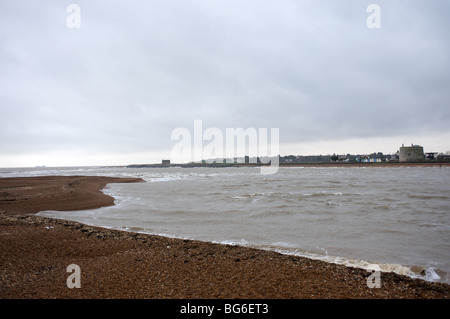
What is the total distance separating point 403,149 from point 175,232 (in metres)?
108

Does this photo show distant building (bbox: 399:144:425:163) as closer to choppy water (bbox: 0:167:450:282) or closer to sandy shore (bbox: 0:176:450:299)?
choppy water (bbox: 0:167:450:282)

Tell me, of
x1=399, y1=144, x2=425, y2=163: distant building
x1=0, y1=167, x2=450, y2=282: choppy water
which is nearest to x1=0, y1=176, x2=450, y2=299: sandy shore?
x1=0, y1=167, x2=450, y2=282: choppy water

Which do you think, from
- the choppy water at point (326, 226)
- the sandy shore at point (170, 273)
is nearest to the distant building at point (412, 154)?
the choppy water at point (326, 226)

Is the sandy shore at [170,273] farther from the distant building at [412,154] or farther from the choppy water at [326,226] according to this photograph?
the distant building at [412,154]

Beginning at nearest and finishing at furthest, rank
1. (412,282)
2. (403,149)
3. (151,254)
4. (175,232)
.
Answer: (412,282) < (151,254) < (175,232) < (403,149)

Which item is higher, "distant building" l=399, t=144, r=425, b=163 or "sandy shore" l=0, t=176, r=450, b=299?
"distant building" l=399, t=144, r=425, b=163

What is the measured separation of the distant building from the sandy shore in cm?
10652

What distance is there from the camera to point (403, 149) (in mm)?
95500

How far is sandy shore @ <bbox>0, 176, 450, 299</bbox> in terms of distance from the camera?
457cm

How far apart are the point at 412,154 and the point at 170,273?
110 meters

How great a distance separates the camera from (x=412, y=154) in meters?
92.9

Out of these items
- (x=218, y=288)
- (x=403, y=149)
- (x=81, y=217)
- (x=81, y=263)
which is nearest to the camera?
(x=218, y=288)
